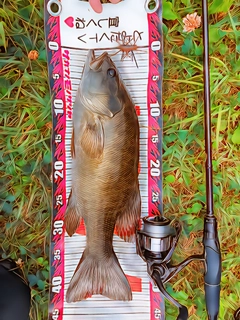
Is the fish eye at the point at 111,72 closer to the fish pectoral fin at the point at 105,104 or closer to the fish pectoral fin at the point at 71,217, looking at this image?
the fish pectoral fin at the point at 105,104

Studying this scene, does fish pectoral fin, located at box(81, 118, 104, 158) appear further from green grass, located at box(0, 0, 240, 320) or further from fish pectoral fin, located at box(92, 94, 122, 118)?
green grass, located at box(0, 0, 240, 320)

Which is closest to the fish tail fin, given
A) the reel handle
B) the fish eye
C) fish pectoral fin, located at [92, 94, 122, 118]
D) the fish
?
the fish

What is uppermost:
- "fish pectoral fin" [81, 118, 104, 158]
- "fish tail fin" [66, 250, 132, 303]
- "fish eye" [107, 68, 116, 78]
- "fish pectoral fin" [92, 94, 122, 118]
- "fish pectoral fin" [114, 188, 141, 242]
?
"fish eye" [107, 68, 116, 78]

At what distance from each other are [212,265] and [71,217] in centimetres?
56

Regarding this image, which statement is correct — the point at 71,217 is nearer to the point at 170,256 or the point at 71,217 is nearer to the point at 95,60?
the point at 170,256

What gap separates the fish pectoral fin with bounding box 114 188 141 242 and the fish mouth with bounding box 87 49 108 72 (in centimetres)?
49

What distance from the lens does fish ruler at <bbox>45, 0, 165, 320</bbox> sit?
1.30 m

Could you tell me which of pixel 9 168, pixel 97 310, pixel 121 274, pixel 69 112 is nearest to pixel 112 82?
pixel 69 112

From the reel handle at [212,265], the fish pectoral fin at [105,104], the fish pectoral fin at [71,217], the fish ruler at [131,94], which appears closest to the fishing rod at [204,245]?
the reel handle at [212,265]

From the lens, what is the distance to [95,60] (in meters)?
1.27

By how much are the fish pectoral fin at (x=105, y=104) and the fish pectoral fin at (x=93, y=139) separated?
4 cm

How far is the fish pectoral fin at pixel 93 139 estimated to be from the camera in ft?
4.02

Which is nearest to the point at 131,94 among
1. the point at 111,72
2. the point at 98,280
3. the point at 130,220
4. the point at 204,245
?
the point at 111,72

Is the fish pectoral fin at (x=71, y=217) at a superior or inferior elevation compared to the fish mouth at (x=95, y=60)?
inferior
